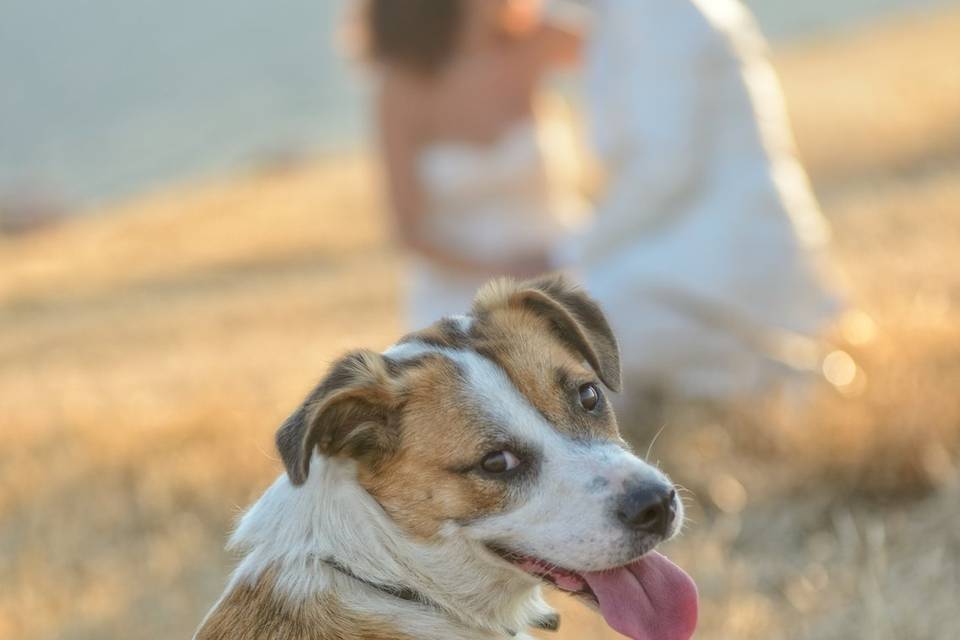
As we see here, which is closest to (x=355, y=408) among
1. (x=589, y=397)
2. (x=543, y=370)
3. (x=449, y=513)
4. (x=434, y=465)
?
(x=434, y=465)

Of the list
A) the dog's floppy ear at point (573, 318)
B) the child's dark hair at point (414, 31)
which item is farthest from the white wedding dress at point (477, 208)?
the dog's floppy ear at point (573, 318)

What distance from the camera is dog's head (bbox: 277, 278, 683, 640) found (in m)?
3.39

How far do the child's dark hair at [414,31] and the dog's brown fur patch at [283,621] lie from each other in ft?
16.5

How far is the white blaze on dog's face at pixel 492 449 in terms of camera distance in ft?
11.1

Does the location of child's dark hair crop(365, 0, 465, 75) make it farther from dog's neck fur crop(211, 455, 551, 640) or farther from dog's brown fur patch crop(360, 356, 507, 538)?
dog's neck fur crop(211, 455, 551, 640)

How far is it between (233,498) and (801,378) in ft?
9.82

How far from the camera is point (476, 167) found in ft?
26.2

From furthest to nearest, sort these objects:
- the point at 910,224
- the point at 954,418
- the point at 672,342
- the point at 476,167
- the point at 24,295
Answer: the point at 24,295
the point at 910,224
the point at 476,167
the point at 672,342
the point at 954,418

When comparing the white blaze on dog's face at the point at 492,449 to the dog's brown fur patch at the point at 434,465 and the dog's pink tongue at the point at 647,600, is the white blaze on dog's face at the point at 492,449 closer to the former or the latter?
the dog's brown fur patch at the point at 434,465

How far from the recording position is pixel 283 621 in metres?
3.34

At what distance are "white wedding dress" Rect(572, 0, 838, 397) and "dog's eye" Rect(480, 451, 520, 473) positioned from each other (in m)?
3.60

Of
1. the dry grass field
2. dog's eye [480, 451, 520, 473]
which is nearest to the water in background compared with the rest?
the dry grass field

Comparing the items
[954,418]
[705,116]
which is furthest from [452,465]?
[705,116]

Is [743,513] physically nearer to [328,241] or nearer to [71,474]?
[71,474]
